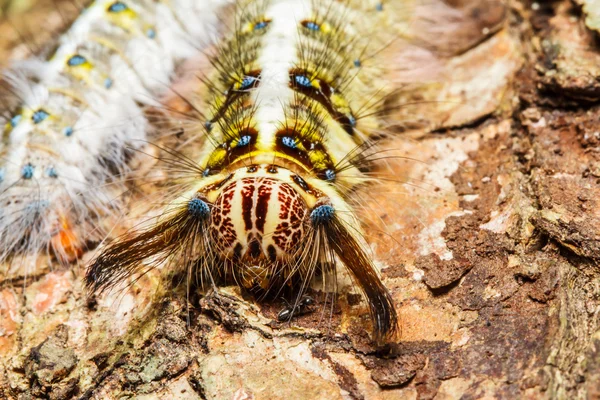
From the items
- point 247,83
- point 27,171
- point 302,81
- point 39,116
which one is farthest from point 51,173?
point 302,81

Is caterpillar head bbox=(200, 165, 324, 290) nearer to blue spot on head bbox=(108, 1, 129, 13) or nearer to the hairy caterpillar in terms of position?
the hairy caterpillar

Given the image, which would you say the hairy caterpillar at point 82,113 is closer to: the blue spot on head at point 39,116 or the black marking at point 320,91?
the blue spot on head at point 39,116

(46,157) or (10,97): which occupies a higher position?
(10,97)

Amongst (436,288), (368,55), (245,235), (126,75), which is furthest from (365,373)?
(126,75)

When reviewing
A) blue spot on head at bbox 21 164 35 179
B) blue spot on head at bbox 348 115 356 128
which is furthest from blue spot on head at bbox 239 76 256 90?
blue spot on head at bbox 21 164 35 179

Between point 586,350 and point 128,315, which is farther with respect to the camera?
point 128,315

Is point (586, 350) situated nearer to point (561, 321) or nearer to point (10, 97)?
point (561, 321)
